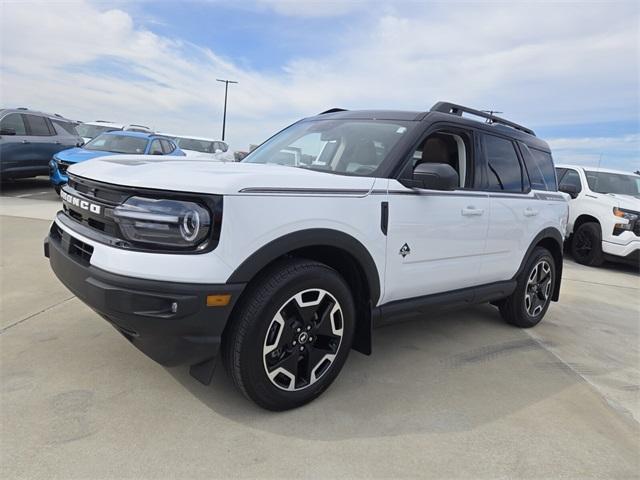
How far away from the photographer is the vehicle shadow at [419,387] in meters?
2.57

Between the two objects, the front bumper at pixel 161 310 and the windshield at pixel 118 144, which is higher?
the windshield at pixel 118 144

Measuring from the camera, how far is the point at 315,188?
250 cm

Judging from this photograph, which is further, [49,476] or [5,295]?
[5,295]

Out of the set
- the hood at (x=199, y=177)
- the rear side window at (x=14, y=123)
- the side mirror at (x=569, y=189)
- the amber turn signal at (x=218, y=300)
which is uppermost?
the rear side window at (x=14, y=123)

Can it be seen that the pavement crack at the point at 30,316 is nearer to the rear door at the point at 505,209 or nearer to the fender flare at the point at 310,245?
the fender flare at the point at 310,245

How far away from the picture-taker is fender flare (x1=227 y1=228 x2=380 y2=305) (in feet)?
7.34

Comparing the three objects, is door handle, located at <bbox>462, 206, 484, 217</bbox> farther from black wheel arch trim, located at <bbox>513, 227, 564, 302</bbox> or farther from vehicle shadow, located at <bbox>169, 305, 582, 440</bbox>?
vehicle shadow, located at <bbox>169, 305, 582, 440</bbox>

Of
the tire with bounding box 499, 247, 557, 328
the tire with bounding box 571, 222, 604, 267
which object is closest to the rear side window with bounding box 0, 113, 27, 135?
the tire with bounding box 499, 247, 557, 328

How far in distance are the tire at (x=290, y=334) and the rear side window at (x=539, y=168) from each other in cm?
261

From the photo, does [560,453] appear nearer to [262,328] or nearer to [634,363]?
[262,328]

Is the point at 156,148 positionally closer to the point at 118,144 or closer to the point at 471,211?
the point at 118,144

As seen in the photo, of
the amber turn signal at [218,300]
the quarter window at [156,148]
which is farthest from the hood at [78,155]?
the amber turn signal at [218,300]

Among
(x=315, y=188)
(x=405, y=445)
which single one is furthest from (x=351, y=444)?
(x=315, y=188)

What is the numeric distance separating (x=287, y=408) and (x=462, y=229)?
178 cm
